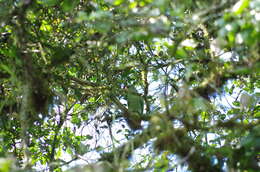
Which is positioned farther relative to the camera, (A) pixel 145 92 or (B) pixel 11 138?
(B) pixel 11 138

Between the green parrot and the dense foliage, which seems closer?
the dense foliage

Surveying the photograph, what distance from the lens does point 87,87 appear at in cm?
249

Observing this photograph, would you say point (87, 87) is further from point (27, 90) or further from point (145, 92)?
point (27, 90)

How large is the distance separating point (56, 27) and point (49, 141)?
942 mm

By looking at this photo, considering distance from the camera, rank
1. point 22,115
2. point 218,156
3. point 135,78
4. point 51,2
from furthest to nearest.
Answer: point 135,78
point 51,2
point 218,156
point 22,115

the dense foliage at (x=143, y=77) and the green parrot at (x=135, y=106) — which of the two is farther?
the green parrot at (x=135, y=106)

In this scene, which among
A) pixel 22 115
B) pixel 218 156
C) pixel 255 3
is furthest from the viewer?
pixel 218 156

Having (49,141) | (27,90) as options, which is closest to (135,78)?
(49,141)

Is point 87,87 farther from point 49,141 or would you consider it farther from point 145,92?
point 49,141

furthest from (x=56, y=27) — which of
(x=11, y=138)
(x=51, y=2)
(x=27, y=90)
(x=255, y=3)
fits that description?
(x=255, y=3)

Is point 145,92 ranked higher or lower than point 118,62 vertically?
lower

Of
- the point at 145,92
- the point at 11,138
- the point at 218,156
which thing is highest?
the point at 145,92

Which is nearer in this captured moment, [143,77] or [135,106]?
[135,106]

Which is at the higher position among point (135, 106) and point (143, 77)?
point (143, 77)
